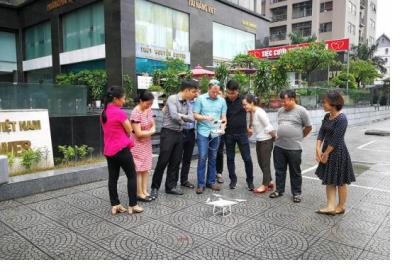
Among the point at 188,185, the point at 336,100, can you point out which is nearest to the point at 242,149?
the point at 188,185

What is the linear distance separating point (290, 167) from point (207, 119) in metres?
1.50

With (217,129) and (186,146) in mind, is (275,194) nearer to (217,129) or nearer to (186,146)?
(217,129)

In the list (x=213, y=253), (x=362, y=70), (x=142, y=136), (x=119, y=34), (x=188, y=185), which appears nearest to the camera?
(x=213, y=253)

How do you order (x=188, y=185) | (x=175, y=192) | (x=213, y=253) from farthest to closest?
(x=188, y=185), (x=175, y=192), (x=213, y=253)

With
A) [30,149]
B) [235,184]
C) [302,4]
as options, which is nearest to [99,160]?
[30,149]

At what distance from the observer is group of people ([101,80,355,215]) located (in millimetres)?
4422

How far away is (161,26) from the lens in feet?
66.8

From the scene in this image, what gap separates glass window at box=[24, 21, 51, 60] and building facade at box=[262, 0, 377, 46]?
35683 millimetres

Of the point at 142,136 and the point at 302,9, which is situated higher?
the point at 302,9

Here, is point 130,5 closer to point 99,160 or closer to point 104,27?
point 104,27

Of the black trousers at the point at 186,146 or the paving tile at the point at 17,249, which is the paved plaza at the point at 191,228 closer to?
the paving tile at the point at 17,249

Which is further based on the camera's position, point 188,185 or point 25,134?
point 25,134

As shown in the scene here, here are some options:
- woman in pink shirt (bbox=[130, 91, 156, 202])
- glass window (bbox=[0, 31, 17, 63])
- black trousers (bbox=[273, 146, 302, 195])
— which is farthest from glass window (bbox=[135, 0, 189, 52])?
black trousers (bbox=[273, 146, 302, 195])

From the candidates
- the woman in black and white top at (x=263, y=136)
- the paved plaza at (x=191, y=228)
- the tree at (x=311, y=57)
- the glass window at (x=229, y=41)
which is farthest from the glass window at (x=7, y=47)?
the woman in black and white top at (x=263, y=136)
